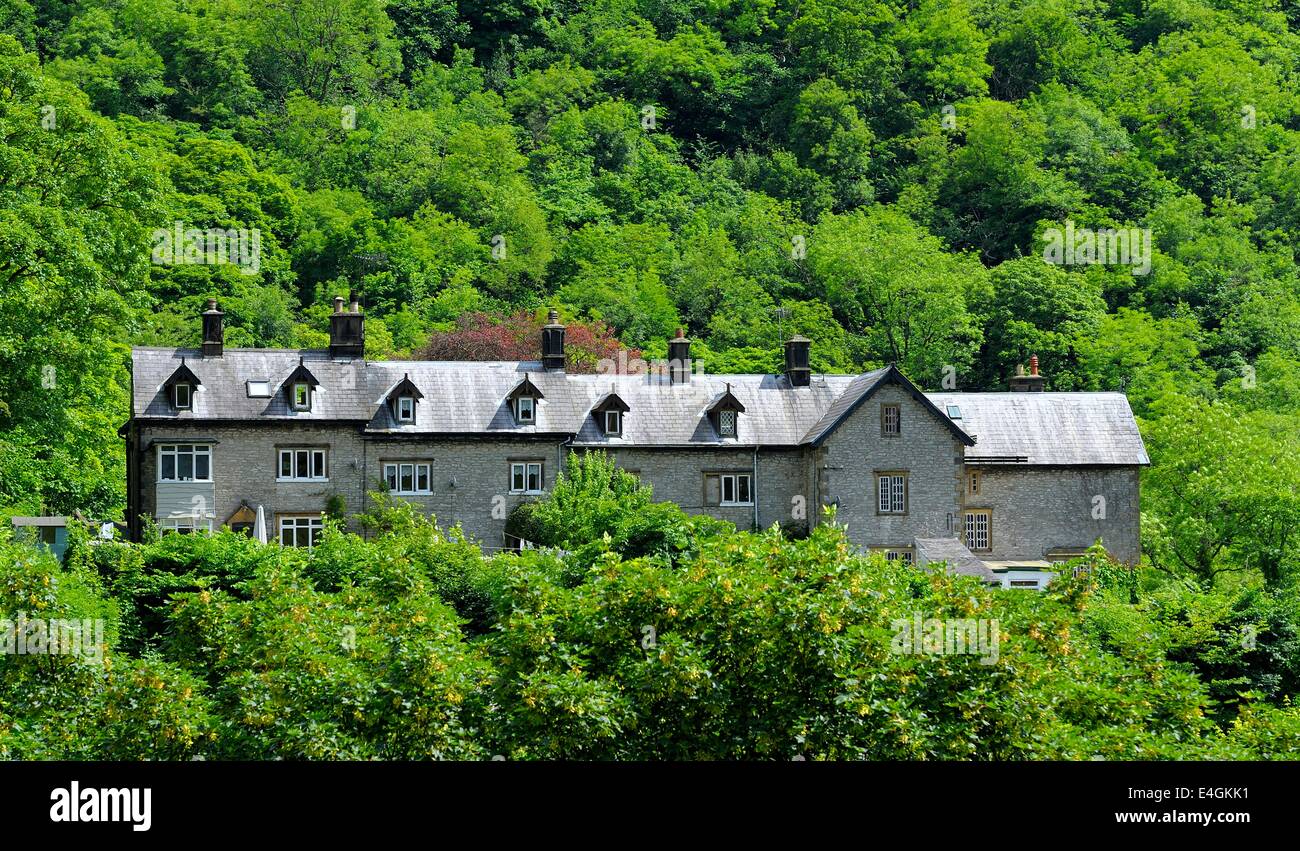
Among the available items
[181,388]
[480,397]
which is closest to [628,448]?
[480,397]

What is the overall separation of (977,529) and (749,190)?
69816mm

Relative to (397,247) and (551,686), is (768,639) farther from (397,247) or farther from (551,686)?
(397,247)

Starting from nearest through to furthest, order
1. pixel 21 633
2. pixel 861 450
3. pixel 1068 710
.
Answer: pixel 1068 710, pixel 21 633, pixel 861 450

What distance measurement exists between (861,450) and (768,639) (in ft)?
89.7

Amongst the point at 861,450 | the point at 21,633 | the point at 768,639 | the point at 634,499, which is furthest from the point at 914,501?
the point at 21,633

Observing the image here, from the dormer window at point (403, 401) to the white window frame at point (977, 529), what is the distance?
18.4 meters

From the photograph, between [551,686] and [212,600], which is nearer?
[551,686]

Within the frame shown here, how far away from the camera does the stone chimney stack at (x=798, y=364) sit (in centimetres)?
6116

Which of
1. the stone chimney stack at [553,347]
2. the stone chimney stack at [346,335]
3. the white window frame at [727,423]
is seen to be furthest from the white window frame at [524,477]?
the stone chimney stack at [346,335]

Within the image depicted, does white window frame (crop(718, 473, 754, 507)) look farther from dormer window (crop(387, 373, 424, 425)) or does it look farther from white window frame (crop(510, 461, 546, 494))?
dormer window (crop(387, 373, 424, 425))

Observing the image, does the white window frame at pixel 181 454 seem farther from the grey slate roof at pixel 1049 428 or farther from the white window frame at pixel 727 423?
the grey slate roof at pixel 1049 428

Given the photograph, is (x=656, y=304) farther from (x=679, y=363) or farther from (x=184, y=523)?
(x=184, y=523)

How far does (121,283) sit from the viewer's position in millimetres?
53594

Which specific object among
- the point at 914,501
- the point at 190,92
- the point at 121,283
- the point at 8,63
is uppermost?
the point at 190,92
